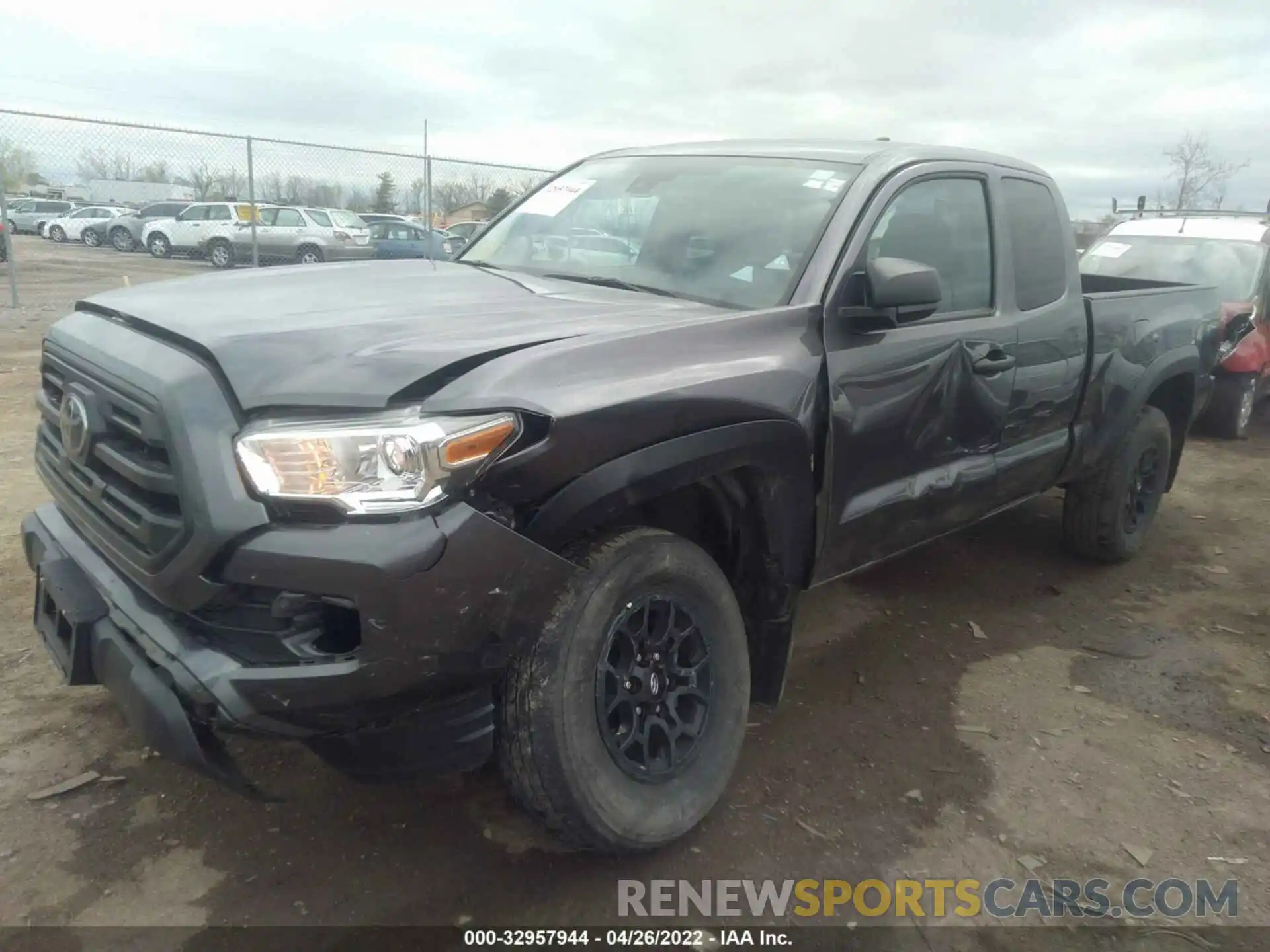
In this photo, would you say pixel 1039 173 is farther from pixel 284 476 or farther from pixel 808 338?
pixel 284 476

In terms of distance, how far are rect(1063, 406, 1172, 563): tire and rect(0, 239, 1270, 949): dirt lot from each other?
0.49 m

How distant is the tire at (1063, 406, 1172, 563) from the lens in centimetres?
477

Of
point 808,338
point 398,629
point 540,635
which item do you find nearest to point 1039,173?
point 808,338

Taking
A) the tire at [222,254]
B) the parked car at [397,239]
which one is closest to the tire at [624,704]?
the parked car at [397,239]

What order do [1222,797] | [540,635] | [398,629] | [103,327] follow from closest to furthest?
[398,629] → [540,635] → [103,327] → [1222,797]

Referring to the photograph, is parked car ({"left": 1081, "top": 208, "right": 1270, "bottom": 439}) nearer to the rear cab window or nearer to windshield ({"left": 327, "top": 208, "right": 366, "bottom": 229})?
the rear cab window

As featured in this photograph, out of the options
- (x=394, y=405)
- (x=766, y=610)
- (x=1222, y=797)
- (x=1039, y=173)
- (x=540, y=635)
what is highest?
(x=1039, y=173)

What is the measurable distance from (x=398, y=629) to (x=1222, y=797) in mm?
2685

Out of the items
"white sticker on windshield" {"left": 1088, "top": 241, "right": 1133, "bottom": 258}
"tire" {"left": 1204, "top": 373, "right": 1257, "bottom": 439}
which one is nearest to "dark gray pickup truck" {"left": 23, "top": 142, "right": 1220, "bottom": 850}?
"tire" {"left": 1204, "top": 373, "right": 1257, "bottom": 439}

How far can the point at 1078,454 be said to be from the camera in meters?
4.33

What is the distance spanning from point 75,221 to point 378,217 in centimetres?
1660

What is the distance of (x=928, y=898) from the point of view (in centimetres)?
254

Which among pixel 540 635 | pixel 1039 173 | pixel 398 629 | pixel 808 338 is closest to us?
pixel 398 629

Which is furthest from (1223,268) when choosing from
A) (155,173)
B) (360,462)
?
(155,173)
